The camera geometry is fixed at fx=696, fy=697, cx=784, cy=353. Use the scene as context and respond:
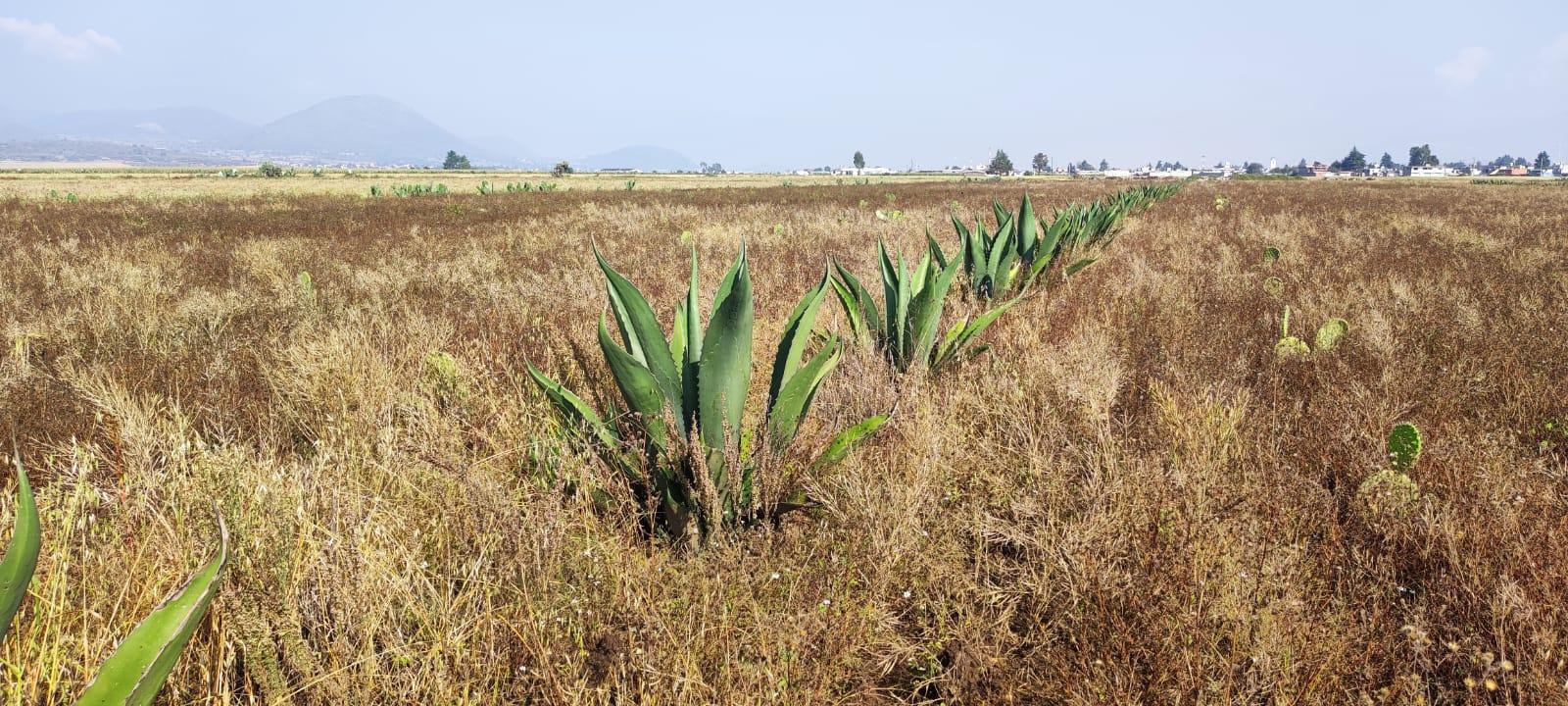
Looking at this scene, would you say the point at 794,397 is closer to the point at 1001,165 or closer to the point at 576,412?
the point at 576,412

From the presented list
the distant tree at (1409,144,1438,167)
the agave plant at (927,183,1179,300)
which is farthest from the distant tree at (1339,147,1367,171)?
the agave plant at (927,183,1179,300)

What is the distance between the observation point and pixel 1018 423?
244 cm

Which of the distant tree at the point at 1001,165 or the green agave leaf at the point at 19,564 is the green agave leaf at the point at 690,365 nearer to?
the green agave leaf at the point at 19,564

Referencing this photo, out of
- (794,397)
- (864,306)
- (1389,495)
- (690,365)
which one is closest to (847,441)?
(794,397)

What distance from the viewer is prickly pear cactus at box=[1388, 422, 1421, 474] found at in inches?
82.9

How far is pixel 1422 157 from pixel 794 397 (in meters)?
193

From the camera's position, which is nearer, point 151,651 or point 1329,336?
point 151,651

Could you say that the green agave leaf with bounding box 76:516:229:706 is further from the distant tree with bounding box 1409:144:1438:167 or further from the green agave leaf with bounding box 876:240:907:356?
the distant tree with bounding box 1409:144:1438:167

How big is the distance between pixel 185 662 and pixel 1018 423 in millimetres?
2281

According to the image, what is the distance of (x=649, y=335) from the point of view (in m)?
1.94


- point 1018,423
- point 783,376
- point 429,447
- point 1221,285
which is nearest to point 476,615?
point 429,447

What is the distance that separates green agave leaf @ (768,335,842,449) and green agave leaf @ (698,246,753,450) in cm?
11

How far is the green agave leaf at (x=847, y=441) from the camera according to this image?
2014 millimetres

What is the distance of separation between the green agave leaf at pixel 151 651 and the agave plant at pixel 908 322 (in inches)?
100
